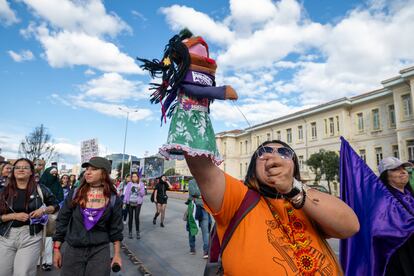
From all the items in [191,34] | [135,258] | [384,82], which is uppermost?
[384,82]

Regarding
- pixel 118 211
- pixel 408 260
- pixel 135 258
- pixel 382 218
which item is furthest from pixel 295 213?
pixel 135 258

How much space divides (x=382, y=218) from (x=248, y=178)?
1.62 meters

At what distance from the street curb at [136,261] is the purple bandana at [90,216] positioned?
261 cm

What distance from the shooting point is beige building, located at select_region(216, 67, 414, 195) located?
1138 inches

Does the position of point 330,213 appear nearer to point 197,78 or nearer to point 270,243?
point 270,243

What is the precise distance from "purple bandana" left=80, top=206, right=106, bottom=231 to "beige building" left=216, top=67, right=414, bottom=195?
21.0 meters

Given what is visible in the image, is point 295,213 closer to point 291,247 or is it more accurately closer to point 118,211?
point 291,247

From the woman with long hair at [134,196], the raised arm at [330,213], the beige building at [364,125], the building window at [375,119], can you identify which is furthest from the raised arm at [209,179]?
the building window at [375,119]

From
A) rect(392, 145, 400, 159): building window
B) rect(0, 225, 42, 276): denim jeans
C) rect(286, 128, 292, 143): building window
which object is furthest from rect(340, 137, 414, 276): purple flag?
rect(286, 128, 292, 143): building window

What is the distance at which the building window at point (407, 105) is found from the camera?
94.4 feet

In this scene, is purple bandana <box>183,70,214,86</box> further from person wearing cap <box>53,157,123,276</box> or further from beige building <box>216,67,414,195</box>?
beige building <box>216,67,414,195</box>

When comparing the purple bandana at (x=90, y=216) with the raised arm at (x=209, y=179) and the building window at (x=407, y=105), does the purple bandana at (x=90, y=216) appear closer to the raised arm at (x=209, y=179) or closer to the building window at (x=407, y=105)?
the raised arm at (x=209, y=179)

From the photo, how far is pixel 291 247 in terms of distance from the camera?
1613 millimetres

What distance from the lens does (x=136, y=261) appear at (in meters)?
6.24
